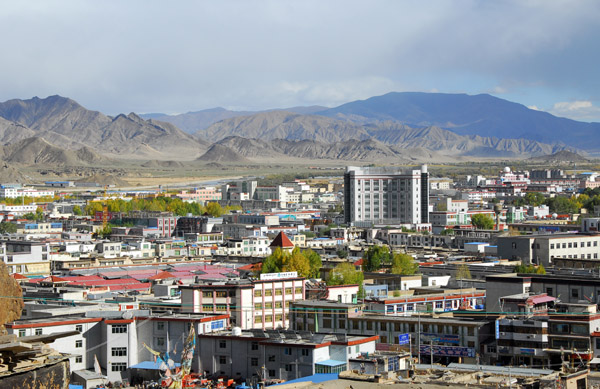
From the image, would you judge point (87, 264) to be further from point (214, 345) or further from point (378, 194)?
point (378, 194)

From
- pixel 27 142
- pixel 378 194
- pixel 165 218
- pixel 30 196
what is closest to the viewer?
pixel 165 218

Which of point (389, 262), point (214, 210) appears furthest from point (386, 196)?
point (389, 262)

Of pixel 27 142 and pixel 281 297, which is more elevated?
pixel 27 142

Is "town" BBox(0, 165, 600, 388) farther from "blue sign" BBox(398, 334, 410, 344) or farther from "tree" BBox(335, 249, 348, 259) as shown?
"tree" BBox(335, 249, 348, 259)

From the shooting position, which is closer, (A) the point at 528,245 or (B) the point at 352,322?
(B) the point at 352,322

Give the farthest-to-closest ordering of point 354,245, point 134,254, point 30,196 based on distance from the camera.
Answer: point 30,196 → point 354,245 → point 134,254

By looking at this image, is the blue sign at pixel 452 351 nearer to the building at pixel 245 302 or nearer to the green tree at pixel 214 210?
the building at pixel 245 302

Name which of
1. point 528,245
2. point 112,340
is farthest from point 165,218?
point 112,340
